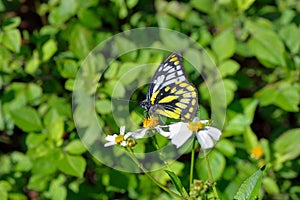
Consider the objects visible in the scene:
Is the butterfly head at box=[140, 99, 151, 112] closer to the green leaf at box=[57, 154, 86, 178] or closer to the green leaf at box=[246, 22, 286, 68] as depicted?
the green leaf at box=[57, 154, 86, 178]

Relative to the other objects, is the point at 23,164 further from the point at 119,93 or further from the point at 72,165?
the point at 119,93

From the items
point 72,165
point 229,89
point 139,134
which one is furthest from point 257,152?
point 139,134

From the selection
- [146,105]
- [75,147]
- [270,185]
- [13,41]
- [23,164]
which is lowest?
[270,185]

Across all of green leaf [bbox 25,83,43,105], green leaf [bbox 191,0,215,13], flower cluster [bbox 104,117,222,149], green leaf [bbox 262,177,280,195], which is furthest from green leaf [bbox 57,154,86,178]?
green leaf [bbox 191,0,215,13]

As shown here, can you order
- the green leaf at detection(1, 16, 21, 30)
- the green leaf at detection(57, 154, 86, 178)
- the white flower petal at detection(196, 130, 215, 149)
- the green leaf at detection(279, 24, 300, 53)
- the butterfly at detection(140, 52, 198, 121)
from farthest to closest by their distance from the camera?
the green leaf at detection(279, 24, 300, 53) → the green leaf at detection(1, 16, 21, 30) → the green leaf at detection(57, 154, 86, 178) → the butterfly at detection(140, 52, 198, 121) → the white flower petal at detection(196, 130, 215, 149)

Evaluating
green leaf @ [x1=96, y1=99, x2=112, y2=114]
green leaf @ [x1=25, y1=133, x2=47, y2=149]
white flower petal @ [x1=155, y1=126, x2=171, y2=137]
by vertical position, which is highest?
white flower petal @ [x1=155, y1=126, x2=171, y2=137]

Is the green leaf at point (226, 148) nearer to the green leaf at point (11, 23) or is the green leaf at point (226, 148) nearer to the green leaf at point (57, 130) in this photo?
the green leaf at point (57, 130)
